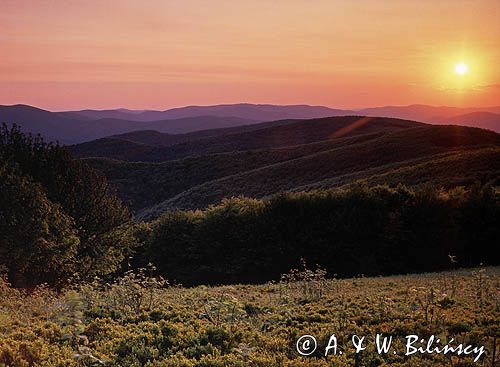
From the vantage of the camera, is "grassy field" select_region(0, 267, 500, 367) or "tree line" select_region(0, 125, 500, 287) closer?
"grassy field" select_region(0, 267, 500, 367)

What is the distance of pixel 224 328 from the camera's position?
39.6ft

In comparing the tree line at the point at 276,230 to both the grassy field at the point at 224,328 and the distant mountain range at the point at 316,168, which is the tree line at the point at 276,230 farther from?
the grassy field at the point at 224,328

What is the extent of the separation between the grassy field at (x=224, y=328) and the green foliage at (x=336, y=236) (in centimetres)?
2112

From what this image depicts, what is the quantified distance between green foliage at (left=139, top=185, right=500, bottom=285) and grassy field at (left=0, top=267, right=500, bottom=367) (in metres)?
21.1

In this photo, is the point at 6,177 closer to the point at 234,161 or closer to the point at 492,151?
the point at 492,151

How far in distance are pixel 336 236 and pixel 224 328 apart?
27.1 m

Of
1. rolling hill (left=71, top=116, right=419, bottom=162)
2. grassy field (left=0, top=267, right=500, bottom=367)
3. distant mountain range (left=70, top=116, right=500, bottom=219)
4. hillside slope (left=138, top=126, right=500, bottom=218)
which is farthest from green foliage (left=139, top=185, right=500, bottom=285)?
rolling hill (left=71, top=116, right=419, bottom=162)

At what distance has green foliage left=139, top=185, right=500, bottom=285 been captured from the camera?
37500 millimetres

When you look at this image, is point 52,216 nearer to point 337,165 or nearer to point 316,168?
point 316,168

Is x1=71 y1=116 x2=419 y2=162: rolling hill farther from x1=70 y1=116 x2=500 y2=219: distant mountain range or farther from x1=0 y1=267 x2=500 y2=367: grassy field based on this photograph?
Result: x1=0 y1=267 x2=500 y2=367: grassy field

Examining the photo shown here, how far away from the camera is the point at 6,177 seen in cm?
2689

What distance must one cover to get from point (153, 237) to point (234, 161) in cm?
7343

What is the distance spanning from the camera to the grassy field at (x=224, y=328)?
396 inches

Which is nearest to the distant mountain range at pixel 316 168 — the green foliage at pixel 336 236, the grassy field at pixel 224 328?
the green foliage at pixel 336 236
